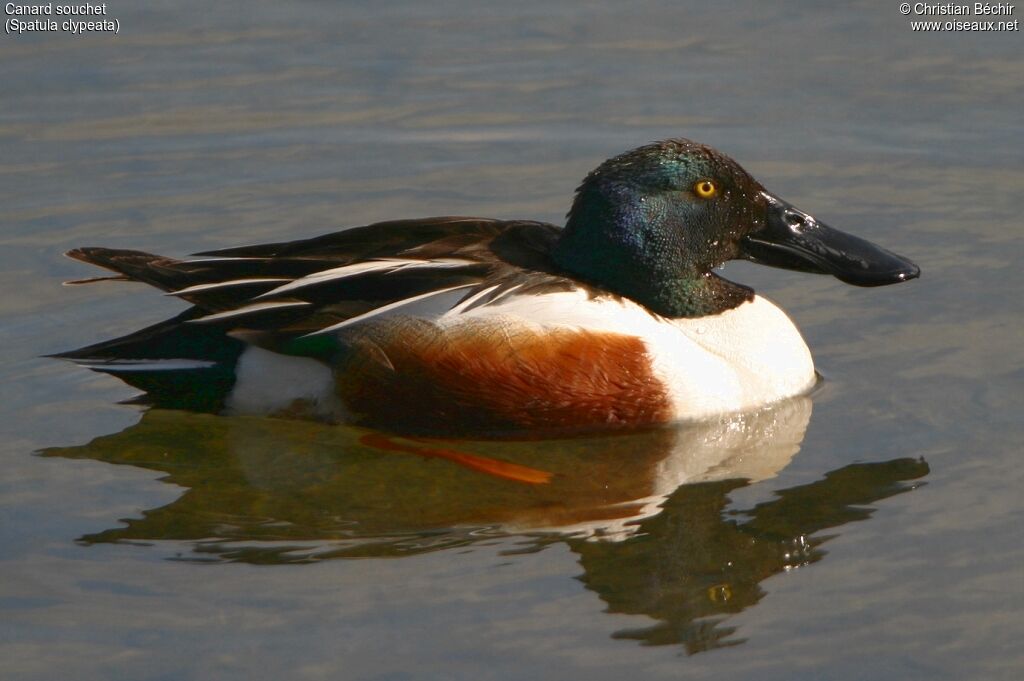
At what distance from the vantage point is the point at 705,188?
7.24 metres

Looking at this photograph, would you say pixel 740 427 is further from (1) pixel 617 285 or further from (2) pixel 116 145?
(2) pixel 116 145

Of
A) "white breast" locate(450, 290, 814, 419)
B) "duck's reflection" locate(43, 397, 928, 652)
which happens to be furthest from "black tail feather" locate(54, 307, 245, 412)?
"white breast" locate(450, 290, 814, 419)

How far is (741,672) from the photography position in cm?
527

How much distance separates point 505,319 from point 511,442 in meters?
0.59

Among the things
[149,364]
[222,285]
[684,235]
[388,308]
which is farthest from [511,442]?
[149,364]

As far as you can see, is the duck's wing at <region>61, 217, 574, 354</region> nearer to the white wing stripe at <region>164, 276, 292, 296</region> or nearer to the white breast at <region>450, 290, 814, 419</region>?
the white wing stripe at <region>164, 276, 292, 296</region>

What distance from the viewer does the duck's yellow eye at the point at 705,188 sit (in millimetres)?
7223

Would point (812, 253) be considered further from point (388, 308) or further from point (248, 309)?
point (248, 309)

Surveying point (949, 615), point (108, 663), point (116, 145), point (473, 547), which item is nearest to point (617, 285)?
point (473, 547)

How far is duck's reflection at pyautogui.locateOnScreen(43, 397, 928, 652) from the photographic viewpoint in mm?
5945

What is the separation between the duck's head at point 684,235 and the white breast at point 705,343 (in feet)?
0.39

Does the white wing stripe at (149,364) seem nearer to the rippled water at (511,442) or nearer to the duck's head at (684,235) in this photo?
the rippled water at (511,442)

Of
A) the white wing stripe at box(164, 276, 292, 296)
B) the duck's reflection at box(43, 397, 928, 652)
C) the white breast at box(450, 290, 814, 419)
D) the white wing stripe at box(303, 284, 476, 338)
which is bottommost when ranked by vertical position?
the duck's reflection at box(43, 397, 928, 652)

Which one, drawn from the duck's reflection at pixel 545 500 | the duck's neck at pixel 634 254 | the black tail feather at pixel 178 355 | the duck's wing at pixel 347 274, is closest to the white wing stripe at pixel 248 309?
the duck's wing at pixel 347 274
